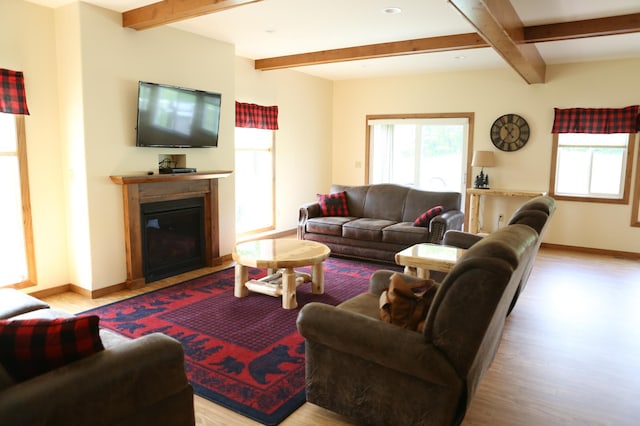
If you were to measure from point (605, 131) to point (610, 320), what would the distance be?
3361 millimetres

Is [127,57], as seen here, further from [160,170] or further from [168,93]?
[160,170]

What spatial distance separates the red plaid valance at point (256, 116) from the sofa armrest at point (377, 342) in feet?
14.2

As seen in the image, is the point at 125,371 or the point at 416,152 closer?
the point at 125,371

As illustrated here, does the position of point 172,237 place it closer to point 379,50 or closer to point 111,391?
point 379,50

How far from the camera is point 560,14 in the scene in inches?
158

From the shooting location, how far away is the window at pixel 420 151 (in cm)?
727

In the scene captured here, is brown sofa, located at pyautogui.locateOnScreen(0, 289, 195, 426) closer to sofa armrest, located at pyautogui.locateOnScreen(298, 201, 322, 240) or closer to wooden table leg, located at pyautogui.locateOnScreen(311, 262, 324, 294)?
wooden table leg, located at pyautogui.locateOnScreen(311, 262, 324, 294)

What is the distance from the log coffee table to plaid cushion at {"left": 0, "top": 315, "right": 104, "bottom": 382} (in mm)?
2254

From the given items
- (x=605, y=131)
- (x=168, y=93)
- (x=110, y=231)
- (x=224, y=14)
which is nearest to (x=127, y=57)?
(x=168, y=93)

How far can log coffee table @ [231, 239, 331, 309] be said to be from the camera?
3.91 m

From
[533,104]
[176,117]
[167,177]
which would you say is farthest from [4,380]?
[533,104]

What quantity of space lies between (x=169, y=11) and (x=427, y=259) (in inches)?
119

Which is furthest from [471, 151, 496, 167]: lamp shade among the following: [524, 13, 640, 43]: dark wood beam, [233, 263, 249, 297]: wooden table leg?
[233, 263, 249, 297]: wooden table leg

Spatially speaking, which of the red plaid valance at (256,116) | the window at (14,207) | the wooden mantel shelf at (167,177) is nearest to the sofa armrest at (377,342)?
the wooden mantel shelf at (167,177)
